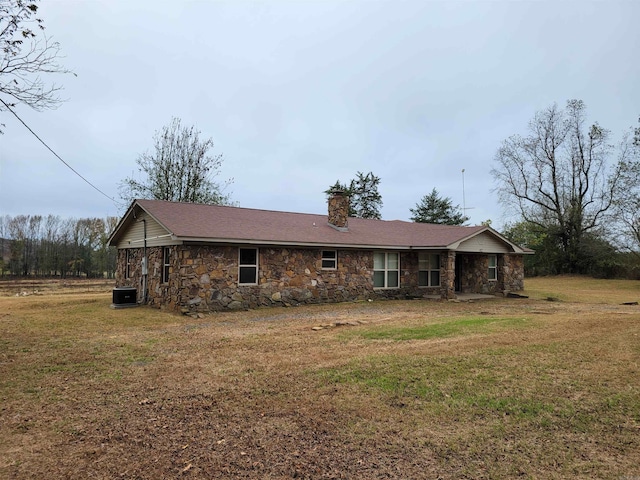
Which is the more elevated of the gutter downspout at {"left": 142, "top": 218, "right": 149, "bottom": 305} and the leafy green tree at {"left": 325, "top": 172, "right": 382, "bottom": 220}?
the leafy green tree at {"left": 325, "top": 172, "right": 382, "bottom": 220}

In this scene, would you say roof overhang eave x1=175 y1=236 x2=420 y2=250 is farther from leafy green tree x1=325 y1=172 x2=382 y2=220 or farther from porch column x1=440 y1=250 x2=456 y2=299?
leafy green tree x1=325 y1=172 x2=382 y2=220

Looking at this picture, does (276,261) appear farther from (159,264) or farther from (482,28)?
(482,28)

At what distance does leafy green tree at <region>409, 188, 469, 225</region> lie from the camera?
144 ft

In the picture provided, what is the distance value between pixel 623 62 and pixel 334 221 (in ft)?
43.2

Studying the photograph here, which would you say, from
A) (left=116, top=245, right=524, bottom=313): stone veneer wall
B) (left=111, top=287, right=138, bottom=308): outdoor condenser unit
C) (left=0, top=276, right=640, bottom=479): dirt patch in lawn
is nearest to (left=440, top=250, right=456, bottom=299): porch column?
(left=116, top=245, right=524, bottom=313): stone veneer wall

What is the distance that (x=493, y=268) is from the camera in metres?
19.4

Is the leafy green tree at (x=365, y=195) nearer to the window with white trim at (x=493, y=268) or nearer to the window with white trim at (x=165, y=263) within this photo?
Answer: the window with white trim at (x=493, y=268)

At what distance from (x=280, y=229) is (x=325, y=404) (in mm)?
10682

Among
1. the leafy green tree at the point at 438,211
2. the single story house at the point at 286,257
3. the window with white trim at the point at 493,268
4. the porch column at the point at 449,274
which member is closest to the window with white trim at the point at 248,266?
the single story house at the point at 286,257

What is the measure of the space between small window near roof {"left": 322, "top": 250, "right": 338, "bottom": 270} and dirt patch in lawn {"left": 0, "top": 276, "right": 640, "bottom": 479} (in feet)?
21.9

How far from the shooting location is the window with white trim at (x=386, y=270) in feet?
53.6

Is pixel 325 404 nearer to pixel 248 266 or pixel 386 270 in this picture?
pixel 248 266

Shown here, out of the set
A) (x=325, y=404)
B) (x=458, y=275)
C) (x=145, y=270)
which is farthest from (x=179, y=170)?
(x=325, y=404)

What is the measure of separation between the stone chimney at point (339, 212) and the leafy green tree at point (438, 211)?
2862cm
